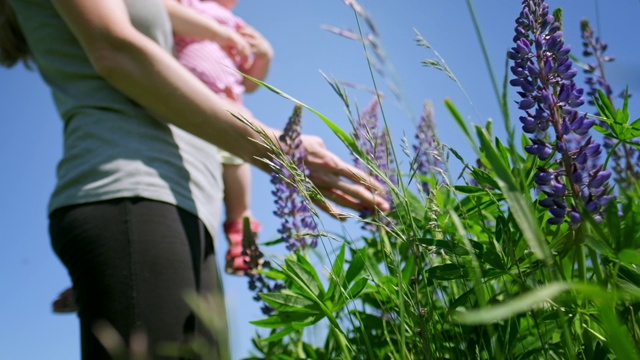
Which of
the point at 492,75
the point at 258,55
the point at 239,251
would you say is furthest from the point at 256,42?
the point at 492,75

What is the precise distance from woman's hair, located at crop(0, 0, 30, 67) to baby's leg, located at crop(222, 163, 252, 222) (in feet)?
3.10

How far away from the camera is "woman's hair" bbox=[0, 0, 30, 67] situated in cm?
178

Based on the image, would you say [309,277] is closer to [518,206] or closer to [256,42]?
[518,206]

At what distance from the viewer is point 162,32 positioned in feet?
5.49

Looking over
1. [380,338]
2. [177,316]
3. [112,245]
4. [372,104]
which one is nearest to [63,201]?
[112,245]

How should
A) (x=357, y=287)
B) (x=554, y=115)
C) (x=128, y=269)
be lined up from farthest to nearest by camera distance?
1. (x=128, y=269)
2. (x=357, y=287)
3. (x=554, y=115)

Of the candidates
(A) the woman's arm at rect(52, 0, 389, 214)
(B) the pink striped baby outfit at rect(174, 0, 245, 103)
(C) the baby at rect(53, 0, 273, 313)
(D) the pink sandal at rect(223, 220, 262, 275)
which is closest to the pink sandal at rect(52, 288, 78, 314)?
(D) the pink sandal at rect(223, 220, 262, 275)

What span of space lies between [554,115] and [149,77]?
0.88 meters

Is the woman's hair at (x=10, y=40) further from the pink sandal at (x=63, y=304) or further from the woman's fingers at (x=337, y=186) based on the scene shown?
the woman's fingers at (x=337, y=186)

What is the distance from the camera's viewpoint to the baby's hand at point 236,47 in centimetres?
272

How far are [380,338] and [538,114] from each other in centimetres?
81

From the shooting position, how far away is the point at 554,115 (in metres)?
0.88

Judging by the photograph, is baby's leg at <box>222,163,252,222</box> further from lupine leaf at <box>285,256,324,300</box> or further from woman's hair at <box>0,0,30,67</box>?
lupine leaf at <box>285,256,324,300</box>

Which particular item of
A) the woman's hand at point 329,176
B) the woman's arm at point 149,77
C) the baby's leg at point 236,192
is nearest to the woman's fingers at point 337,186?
the woman's hand at point 329,176
